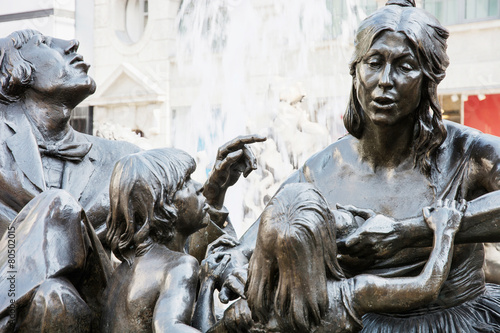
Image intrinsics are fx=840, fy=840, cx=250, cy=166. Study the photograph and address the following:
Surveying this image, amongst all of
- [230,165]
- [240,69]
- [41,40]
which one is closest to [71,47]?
[41,40]

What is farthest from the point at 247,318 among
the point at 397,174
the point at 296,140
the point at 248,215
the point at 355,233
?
the point at 296,140

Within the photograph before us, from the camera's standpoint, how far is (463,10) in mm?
13500

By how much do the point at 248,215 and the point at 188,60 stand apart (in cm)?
791

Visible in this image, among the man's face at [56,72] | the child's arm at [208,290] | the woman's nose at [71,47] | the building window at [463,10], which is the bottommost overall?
the child's arm at [208,290]

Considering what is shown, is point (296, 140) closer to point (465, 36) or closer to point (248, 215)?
point (248, 215)

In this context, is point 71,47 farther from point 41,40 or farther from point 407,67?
Answer: point 407,67

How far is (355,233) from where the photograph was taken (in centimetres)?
296

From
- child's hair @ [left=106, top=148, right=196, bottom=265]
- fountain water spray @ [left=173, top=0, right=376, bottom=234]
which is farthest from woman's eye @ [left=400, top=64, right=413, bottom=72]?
fountain water spray @ [left=173, top=0, right=376, bottom=234]

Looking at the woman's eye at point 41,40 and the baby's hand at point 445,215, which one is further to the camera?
the woman's eye at point 41,40

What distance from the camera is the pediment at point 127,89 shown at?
1788 cm

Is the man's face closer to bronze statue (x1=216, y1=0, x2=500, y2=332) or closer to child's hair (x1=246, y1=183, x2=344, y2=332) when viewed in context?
bronze statue (x1=216, y1=0, x2=500, y2=332)

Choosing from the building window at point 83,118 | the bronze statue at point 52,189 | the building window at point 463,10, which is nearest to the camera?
the bronze statue at point 52,189

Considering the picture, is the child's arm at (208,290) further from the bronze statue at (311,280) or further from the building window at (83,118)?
the building window at (83,118)

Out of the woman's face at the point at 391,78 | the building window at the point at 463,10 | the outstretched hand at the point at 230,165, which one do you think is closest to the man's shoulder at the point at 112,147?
the outstretched hand at the point at 230,165
